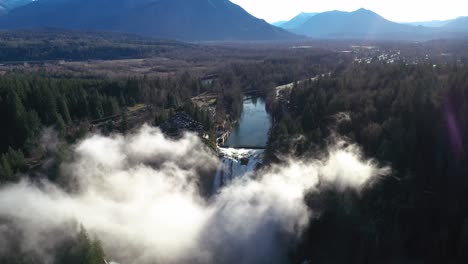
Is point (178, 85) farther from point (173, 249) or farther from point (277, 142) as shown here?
point (173, 249)

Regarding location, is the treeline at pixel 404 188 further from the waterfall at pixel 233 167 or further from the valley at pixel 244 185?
the waterfall at pixel 233 167

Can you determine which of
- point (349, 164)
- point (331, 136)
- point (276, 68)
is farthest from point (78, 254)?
point (276, 68)

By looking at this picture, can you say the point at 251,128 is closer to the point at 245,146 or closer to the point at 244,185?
the point at 245,146

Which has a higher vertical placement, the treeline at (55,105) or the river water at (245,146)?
the treeline at (55,105)

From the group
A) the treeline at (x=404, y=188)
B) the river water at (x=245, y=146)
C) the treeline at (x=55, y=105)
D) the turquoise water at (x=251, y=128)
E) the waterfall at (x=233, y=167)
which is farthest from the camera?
the turquoise water at (x=251, y=128)

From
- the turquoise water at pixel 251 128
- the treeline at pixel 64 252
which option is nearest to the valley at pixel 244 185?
the treeline at pixel 64 252

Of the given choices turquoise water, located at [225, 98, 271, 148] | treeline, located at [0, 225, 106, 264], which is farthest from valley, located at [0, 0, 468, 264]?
turquoise water, located at [225, 98, 271, 148]
